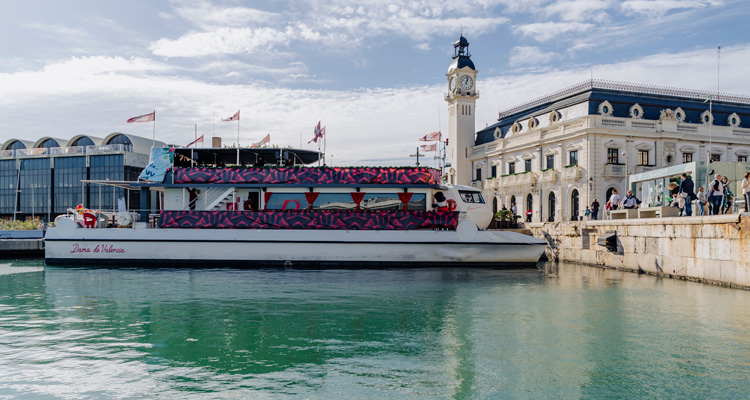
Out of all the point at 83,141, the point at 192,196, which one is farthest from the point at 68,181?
the point at 192,196

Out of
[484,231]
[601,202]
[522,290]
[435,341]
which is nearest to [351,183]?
[484,231]

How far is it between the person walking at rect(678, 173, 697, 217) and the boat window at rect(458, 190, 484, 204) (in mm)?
7494

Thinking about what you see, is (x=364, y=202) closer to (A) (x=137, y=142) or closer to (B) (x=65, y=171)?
(A) (x=137, y=142)

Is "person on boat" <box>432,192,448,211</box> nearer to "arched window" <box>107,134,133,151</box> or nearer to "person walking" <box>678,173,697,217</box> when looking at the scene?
"person walking" <box>678,173,697,217</box>

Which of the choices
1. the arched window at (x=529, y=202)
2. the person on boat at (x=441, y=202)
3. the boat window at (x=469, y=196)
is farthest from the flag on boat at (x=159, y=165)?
the arched window at (x=529, y=202)

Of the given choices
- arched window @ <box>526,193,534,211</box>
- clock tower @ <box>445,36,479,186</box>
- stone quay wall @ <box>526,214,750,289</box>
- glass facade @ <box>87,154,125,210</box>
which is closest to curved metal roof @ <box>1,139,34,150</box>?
glass facade @ <box>87,154,125,210</box>

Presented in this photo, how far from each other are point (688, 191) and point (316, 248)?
1358cm

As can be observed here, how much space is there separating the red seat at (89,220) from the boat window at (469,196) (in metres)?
15.0

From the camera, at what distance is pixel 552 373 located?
870 cm

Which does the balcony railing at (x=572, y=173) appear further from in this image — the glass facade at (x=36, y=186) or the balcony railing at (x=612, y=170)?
the glass facade at (x=36, y=186)

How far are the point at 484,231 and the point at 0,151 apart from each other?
6890 centimetres

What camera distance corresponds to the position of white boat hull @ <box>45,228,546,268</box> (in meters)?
22.4

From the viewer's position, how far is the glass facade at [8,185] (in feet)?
221

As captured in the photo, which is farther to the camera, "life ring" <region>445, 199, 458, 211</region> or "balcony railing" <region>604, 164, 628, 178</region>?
"balcony railing" <region>604, 164, 628, 178</region>
